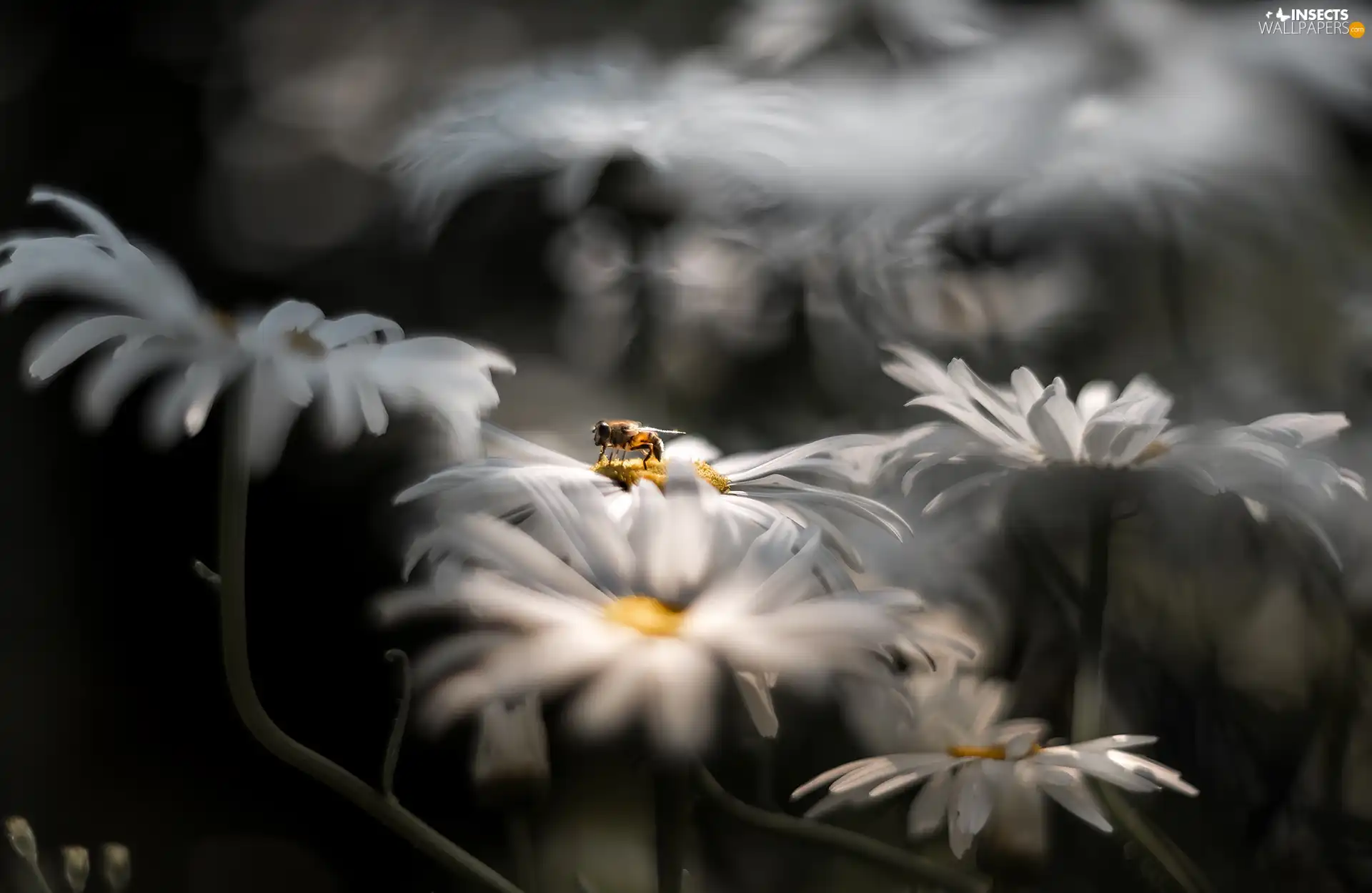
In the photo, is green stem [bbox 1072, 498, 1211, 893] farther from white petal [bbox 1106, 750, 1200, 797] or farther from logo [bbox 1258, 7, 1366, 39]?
logo [bbox 1258, 7, 1366, 39]

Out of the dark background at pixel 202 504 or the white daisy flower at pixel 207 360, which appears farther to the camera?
the dark background at pixel 202 504

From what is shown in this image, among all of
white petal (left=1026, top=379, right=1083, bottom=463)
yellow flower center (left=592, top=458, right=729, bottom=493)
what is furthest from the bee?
white petal (left=1026, top=379, right=1083, bottom=463)

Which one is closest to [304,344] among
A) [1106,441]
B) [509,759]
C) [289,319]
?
[289,319]

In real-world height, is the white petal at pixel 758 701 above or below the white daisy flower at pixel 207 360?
below

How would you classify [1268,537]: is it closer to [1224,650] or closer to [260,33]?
[1224,650]

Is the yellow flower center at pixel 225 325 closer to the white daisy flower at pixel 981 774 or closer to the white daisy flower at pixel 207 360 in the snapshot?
the white daisy flower at pixel 207 360

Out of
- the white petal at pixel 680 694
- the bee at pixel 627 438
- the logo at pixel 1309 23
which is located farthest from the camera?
the logo at pixel 1309 23

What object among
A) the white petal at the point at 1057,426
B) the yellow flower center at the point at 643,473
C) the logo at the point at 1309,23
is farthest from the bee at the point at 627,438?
the logo at the point at 1309,23
